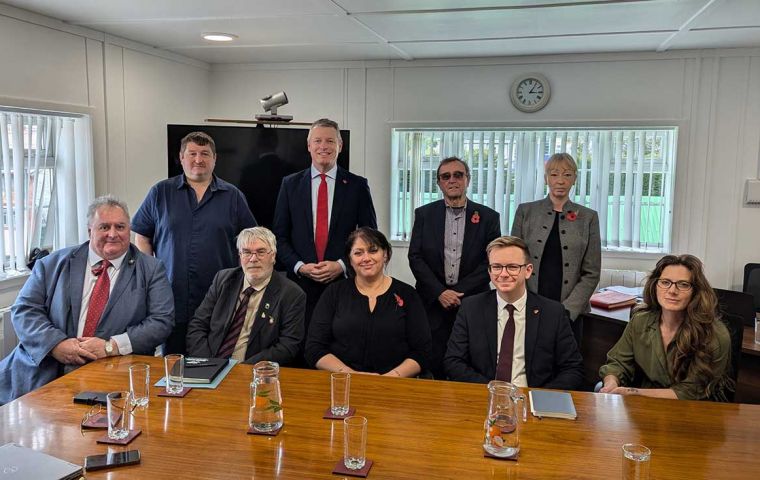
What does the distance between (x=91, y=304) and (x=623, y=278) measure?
3.88 meters

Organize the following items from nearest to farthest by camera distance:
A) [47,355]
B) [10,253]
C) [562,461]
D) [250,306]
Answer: [562,461] → [47,355] → [250,306] → [10,253]

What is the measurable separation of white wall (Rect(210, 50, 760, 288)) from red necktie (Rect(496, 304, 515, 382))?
9.16 ft

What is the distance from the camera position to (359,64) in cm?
524

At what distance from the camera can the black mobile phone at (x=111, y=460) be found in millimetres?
1599

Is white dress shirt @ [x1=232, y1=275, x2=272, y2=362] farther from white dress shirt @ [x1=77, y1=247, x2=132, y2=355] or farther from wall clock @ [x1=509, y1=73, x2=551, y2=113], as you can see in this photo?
wall clock @ [x1=509, y1=73, x2=551, y2=113]

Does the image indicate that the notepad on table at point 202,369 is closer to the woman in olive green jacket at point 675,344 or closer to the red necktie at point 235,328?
the red necktie at point 235,328

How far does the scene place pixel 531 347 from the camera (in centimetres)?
246

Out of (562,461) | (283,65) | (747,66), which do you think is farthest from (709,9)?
(283,65)

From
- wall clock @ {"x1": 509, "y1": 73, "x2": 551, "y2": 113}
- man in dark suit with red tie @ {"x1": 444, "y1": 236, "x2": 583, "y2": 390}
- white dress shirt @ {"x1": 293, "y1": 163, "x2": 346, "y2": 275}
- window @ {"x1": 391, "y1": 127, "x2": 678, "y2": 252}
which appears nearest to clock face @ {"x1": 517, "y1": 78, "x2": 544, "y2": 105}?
wall clock @ {"x1": 509, "y1": 73, "x2": 551, "y2": 113}

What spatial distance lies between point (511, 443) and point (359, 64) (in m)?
4.20

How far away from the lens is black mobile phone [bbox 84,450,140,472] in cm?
160

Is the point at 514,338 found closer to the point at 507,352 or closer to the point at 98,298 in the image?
the point at 507,352

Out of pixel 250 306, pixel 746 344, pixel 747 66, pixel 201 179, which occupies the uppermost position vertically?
pixel 747 66

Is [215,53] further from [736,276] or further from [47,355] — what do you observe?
[736,276]
